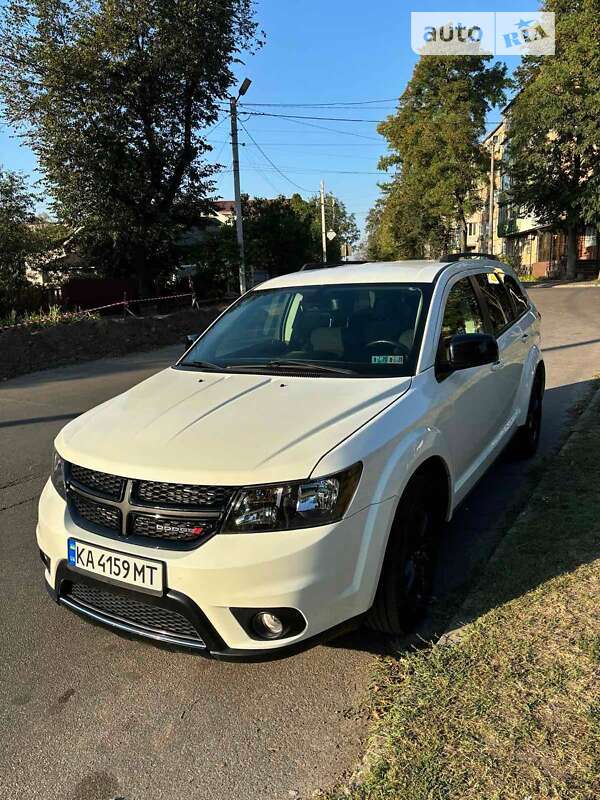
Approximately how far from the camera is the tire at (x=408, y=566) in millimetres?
2557

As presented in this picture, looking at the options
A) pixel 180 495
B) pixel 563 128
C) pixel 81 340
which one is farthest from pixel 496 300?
pixel 563 128

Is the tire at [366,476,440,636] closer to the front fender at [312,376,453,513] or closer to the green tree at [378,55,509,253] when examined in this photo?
the front fender at [312,376,453,513]

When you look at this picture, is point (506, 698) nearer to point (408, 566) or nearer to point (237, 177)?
point (408, 566)

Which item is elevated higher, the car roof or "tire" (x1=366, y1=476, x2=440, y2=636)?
the car roof

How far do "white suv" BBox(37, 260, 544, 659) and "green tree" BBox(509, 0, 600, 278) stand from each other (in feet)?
96.9

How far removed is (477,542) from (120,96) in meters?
17.9

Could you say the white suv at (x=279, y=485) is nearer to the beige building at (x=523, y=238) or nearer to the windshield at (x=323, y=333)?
the windshield at (x=323, y=333)

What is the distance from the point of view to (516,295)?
17.4 ft

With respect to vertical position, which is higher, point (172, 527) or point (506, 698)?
point (172, 527)

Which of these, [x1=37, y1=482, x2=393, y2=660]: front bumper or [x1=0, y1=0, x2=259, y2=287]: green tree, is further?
[x1=0, y1=0, x2=259, y2=287]: green tree

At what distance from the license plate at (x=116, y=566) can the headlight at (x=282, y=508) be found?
1.10ft

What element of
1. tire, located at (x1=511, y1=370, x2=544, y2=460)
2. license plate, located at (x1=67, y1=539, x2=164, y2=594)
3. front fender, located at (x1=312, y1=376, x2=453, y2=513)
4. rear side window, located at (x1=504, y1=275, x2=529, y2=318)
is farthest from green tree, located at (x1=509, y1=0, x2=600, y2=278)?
license plate, located at (x1=67, y1=539, x2=164, y2=594)

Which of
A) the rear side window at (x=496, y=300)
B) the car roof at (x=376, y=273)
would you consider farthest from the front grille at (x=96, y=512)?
the rear side window at (x=496, y=300)

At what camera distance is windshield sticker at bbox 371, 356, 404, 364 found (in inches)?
124
